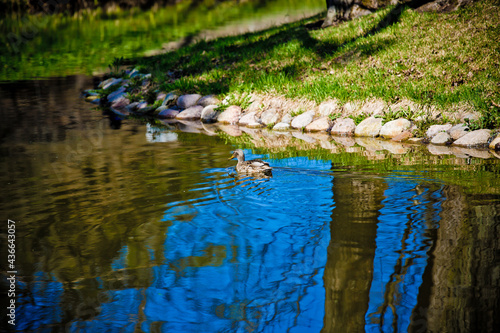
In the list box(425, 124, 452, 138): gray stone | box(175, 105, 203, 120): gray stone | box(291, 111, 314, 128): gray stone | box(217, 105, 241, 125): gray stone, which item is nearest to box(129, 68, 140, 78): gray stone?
box(175, 105, 203, 120): gray stone

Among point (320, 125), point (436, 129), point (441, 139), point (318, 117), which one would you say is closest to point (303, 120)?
point (318, 117)

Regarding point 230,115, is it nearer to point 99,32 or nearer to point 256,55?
point 256,55

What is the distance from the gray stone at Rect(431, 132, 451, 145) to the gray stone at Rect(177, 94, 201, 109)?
6.70 m

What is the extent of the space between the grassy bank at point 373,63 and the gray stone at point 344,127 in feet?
2.14

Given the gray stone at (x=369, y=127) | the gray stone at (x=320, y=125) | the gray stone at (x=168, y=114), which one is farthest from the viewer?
the gray stone at (x=168, y=114)

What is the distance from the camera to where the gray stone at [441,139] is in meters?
9.69

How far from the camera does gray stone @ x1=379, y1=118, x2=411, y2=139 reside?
10430mm

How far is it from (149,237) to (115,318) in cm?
166

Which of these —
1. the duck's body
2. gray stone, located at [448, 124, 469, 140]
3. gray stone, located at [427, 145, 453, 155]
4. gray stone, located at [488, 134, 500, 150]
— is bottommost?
the duck's body

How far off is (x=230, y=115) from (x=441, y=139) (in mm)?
5284

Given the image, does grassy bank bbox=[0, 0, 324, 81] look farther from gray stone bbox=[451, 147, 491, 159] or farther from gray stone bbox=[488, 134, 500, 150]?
gray stone bbox=[488, 134, 500, 150]

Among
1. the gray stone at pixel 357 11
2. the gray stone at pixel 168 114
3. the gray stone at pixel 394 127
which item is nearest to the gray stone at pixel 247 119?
the gray stone at pixel 168 114

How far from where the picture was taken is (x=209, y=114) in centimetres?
1338

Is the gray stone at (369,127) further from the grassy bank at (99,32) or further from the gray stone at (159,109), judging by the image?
the grassy bank at (99,32)
